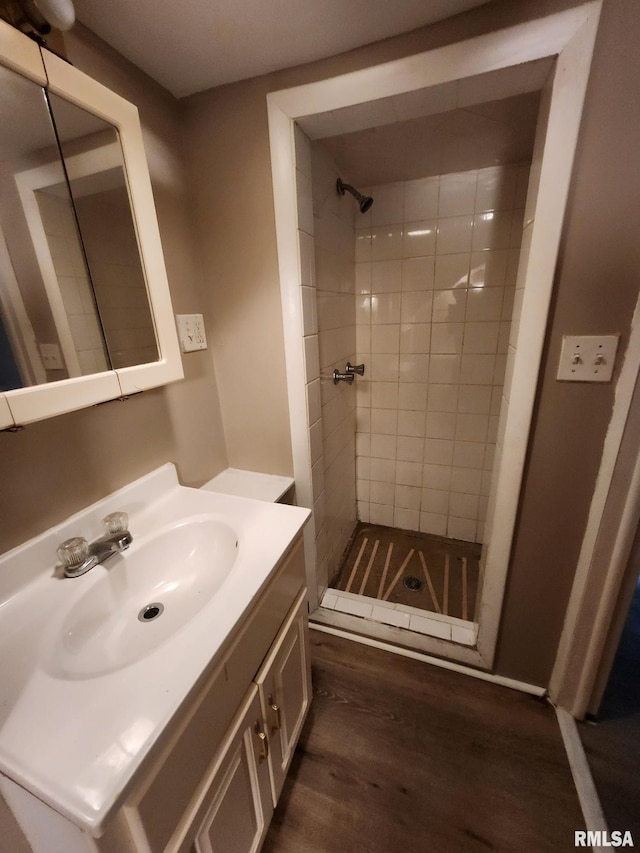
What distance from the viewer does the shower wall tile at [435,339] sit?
158 cm

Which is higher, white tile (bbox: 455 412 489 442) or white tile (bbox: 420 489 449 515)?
white tile (bbox: 455 412 489 442)

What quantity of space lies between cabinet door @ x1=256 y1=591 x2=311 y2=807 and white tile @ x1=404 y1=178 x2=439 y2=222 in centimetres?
178

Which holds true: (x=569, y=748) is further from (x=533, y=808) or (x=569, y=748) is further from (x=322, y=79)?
(x=322, y=79)

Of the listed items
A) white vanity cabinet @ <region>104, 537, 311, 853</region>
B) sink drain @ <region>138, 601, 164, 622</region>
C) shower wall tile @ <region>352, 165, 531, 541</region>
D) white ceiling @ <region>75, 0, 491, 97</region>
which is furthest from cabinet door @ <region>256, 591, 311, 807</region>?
white ceiling @ <region>75, 0, 491, 97</region>

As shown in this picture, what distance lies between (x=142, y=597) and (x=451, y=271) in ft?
6.05

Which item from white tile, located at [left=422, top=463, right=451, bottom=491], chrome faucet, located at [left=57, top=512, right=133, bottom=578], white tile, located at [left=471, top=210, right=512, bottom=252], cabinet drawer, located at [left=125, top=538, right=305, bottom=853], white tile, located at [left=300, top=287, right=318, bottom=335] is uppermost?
white tile, located at [left=471, top=210, right=512, bottom=252]

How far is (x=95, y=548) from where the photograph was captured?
0.77 meters

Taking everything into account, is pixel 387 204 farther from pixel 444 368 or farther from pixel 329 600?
pixel 329 600

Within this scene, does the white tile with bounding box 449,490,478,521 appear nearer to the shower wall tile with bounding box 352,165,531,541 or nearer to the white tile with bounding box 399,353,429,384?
the shower wall tile with bounding box 352,165,531,541

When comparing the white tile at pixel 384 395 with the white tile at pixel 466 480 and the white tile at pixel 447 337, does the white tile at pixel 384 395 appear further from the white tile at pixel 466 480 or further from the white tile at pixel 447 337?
the white tile at pixel 466 480

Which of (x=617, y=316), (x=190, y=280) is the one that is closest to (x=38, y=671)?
(x=190, y=280)

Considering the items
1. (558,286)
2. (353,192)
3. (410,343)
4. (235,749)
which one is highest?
(353,192)

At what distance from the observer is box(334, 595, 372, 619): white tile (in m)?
1.51
